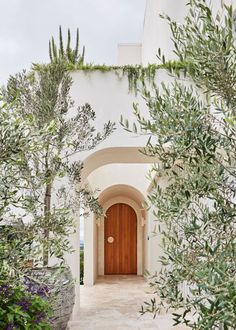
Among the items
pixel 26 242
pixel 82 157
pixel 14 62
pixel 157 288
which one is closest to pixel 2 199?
pixel 26 242

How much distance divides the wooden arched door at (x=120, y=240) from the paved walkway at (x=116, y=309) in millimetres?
3309

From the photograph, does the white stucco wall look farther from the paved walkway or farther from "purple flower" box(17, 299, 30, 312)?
"purple flower" box(17, 299, 30, 312)

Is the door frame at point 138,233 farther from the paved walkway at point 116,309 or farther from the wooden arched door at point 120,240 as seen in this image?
the paved walkway at point 116,309

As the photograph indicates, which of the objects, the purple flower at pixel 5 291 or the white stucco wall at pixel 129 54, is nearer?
the purple flower at pixel 5 291

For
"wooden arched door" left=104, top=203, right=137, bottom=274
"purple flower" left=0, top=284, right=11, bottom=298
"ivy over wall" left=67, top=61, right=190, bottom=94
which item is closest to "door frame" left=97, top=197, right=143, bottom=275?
"wooden arched door" left=104, top=203, right=137, bottom=274

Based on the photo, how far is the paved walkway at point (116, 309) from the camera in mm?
7449

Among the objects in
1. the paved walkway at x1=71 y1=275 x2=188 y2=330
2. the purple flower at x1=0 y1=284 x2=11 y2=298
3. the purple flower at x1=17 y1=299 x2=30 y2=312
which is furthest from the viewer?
the paved walkway at x1=71 y1=275 x2=188 y2=330

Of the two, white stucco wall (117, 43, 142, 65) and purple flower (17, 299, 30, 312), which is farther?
white stucco wall (117, 43, 142, 65)

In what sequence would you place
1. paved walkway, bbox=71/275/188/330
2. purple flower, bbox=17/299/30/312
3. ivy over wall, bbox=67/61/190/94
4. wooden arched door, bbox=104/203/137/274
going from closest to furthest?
purple flower, bbox=17/299/30/312, paved walkway, bbox=71/275/188/330, ivy over wall, bbox=67/61/190/94, wooden arched door, bbox=104/203/137/274

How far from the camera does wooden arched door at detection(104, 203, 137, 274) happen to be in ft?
57.6

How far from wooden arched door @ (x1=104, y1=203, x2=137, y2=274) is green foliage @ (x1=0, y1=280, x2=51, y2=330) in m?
13.1

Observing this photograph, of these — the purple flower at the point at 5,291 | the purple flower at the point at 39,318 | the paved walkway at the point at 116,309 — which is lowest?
the paved walkway at the point at 116,309

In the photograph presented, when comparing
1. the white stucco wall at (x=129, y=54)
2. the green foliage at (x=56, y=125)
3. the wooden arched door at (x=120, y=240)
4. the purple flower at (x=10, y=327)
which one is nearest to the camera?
the purple flower at (x=10, y=327)

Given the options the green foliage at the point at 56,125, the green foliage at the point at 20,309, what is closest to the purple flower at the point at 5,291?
the green foliage at the point at 20,309
